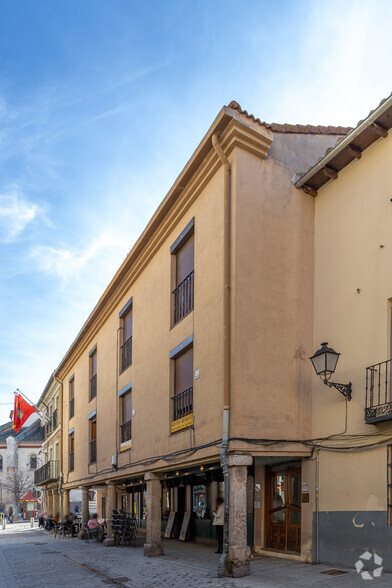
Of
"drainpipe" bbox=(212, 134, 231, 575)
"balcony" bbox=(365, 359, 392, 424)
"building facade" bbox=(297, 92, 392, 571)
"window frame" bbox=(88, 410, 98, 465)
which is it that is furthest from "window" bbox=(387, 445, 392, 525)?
"window frame" bbox=(88, 410, 98, 465)

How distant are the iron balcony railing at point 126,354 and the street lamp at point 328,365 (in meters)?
8.33

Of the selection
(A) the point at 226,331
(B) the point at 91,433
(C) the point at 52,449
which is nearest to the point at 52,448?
(C) the point at 52,449

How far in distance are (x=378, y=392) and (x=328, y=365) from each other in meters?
0.94

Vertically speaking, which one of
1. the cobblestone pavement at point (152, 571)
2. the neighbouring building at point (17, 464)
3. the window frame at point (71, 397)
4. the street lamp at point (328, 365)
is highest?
the street lamp at point (328, 365)

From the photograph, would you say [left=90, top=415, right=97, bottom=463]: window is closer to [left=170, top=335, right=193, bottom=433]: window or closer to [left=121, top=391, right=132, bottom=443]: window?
[left=121, top=391, right=132, bottom=443]: window

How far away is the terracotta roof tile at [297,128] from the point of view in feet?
34.9

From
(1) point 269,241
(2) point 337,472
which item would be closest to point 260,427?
(2) point 337,472

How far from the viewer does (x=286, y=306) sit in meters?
10.8

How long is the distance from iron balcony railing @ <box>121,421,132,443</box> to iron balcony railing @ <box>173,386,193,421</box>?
385cm

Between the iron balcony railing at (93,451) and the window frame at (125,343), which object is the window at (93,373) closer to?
the iron balcony railing at (93,451)

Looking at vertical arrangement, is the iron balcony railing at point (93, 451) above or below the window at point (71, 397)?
below

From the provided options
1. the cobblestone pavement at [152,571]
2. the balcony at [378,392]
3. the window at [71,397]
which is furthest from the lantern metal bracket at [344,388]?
the window at [71,397]

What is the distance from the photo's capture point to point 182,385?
1295 cm

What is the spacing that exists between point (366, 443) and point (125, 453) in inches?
352
